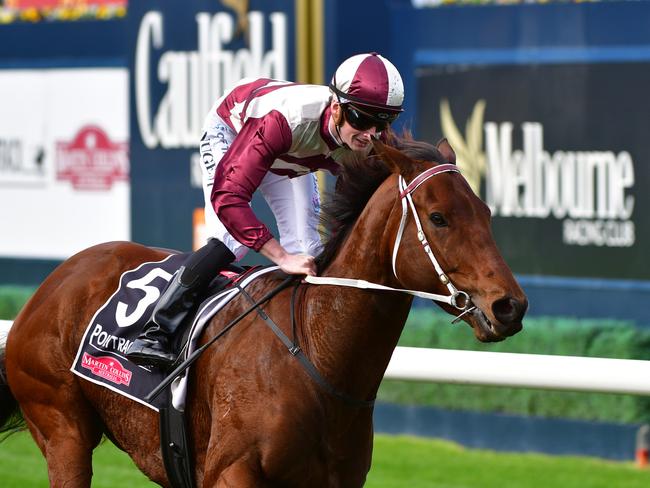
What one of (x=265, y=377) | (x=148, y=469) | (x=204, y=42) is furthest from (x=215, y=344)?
(x=204, y=42)

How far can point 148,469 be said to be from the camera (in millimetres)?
4121

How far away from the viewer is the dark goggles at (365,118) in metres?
3.70

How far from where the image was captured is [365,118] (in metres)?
3.73

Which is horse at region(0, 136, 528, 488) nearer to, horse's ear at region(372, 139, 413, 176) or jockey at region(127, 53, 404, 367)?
horse's ear at region(372, 139, 413, 176)

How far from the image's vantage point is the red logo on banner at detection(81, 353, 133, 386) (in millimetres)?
4113

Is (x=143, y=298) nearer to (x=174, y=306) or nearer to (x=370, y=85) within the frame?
(x=174, y=306)

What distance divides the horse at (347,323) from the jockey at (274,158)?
121 millimetres

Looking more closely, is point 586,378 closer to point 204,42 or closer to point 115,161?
point 204,42

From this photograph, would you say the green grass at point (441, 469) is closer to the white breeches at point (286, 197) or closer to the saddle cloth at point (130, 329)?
the saddle cloth at point (130, 329)

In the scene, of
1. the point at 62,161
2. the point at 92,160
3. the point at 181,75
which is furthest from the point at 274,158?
the point at 62,161

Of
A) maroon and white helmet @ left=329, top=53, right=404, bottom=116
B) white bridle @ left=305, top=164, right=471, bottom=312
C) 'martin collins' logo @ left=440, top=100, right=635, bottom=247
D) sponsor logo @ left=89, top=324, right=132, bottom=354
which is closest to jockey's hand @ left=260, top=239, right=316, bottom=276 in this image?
white bridle @ left=305, top=164, right=471, bottom=312

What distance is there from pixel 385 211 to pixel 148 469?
1.22 metres

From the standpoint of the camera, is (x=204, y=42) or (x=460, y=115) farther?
(x=204, y=42)

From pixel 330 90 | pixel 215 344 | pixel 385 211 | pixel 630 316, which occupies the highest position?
pixel 330 90
